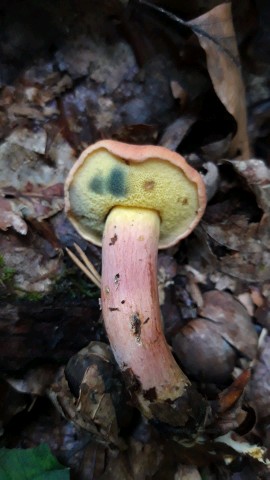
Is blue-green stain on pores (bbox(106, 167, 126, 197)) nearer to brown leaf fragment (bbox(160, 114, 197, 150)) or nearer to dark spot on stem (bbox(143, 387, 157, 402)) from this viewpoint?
brown leaf fragment (bbox(160, 114, 197, 150))

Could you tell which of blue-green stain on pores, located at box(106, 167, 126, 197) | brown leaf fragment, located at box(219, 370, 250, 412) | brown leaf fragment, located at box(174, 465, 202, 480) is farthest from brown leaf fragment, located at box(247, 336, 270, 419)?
blue-green stain on pores, located at box(106, 167, 126, 197)

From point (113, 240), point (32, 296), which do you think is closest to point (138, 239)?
point (113, 240)

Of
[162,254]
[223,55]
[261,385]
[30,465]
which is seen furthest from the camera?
[162,254]

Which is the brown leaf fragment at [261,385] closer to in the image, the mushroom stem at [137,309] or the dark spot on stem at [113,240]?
the mushroom stem at [137,309]

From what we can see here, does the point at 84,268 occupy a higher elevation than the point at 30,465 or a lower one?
higher

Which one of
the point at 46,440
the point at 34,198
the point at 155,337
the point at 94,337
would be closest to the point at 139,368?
the point at 155,337

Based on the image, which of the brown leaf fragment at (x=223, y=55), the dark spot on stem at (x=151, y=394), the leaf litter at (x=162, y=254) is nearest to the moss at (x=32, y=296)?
the leaf litter at (x=162, y=254)

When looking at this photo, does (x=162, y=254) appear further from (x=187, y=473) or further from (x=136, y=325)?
(x=187, y=473)

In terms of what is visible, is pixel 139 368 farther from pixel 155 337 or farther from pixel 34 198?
pixel 34 198
